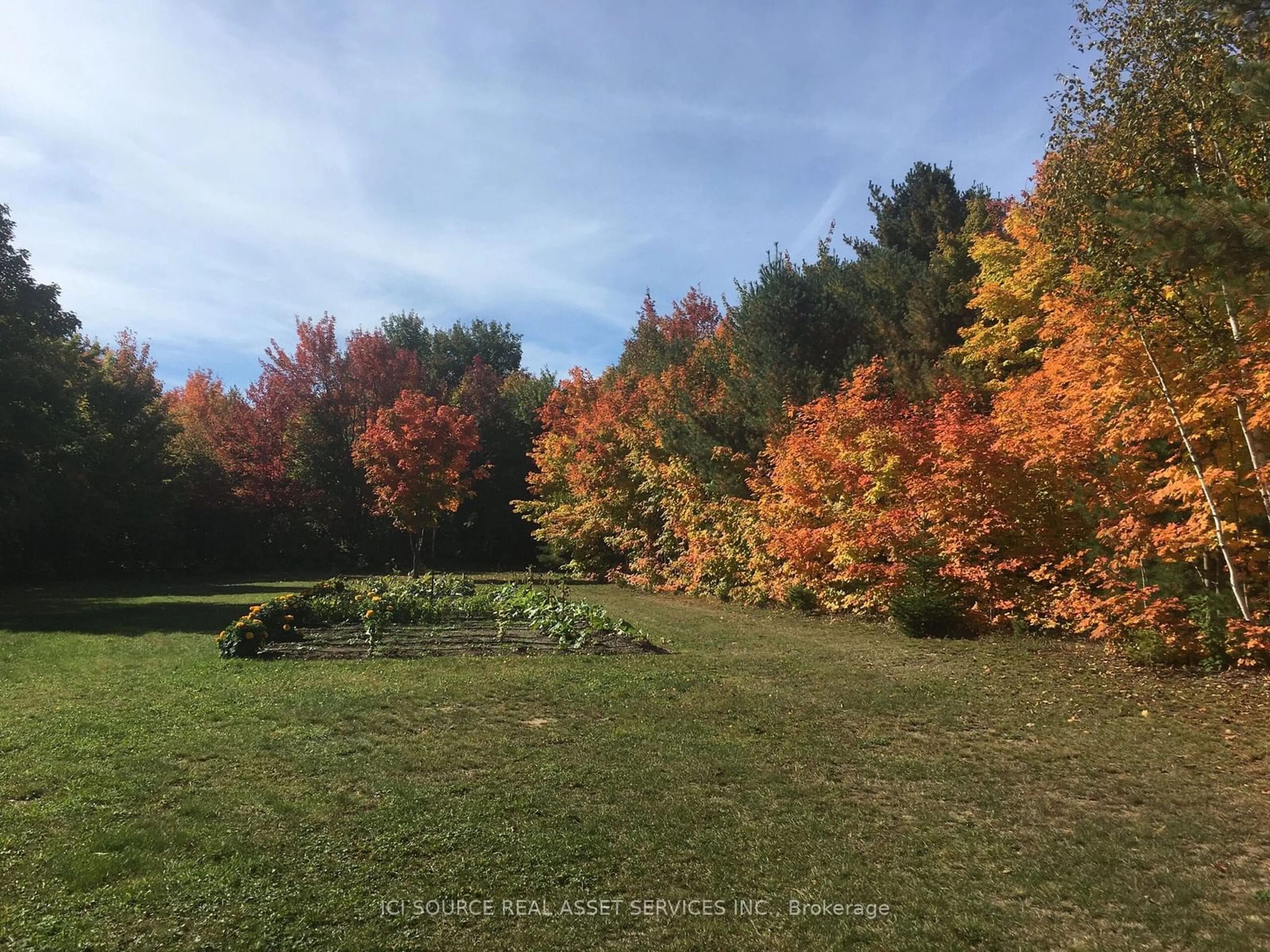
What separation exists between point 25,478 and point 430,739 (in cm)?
1810

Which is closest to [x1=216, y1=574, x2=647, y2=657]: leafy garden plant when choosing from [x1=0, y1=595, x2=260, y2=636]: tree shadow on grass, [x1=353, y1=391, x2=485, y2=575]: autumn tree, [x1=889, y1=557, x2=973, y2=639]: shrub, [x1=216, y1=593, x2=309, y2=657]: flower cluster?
[x1=216, y1=593, x2=309, y2=657]: flower cluster

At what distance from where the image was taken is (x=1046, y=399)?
40.3 ft

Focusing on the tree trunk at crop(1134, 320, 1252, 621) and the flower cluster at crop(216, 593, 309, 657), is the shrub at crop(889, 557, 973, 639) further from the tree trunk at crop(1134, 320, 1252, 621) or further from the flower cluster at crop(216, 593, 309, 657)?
the flower cluster at crop(216, 593, 309, 657)

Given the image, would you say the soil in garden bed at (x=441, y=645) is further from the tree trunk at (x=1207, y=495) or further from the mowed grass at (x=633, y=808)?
the tree trunk at (x=1207, y=495)

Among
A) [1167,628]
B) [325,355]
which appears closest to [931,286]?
[1167,628]

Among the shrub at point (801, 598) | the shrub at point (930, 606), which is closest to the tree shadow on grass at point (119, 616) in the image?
the shrub at point (801, 598)

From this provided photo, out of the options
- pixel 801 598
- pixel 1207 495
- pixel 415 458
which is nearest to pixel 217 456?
pixel 415 458

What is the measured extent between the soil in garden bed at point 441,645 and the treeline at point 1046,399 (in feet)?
17.4

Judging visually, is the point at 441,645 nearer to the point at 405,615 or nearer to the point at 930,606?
the point at 405,615

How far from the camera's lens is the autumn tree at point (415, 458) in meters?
24.9

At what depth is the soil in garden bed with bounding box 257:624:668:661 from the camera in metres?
10.4

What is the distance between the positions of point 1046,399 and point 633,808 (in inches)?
431

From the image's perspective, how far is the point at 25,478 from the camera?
59.1 feet

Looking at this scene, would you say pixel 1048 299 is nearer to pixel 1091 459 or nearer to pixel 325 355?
pixel 1091 459
